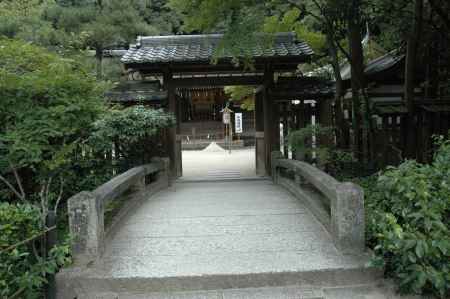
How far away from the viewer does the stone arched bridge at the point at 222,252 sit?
4.02 meters

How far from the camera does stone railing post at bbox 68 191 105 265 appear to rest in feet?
14.3

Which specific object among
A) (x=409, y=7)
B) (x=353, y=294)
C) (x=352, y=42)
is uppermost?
(x=409, y=7)

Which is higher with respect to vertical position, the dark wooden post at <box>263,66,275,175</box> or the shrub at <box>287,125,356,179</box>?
the dark wooden post at <box>263,66,275,175</box>

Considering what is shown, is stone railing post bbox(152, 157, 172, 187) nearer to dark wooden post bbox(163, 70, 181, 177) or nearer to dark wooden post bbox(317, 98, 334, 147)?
dark wooden post bbox(163, 70, 181, 177)

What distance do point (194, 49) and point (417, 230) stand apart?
8.72 metres

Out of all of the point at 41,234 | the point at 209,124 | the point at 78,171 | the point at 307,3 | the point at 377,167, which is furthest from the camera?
the point at 209,124

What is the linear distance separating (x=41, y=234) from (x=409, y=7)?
406 inches

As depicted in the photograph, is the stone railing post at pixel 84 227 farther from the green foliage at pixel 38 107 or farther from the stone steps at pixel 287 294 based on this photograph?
the green foliage at pixel 38 107

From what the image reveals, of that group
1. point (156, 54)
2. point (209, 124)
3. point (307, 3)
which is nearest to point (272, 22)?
point (307, 3)

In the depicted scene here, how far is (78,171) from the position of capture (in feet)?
23.9

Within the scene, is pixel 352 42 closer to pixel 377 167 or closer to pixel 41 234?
pixel 377 167

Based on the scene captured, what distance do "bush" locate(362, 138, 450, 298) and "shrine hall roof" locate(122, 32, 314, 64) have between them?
6331 mm

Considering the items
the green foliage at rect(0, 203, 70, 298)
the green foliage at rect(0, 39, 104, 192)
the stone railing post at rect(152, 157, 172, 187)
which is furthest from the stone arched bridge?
the stone railing post at rect(152, 157, 172, 187)

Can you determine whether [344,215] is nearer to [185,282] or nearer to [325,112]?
[185,282]
